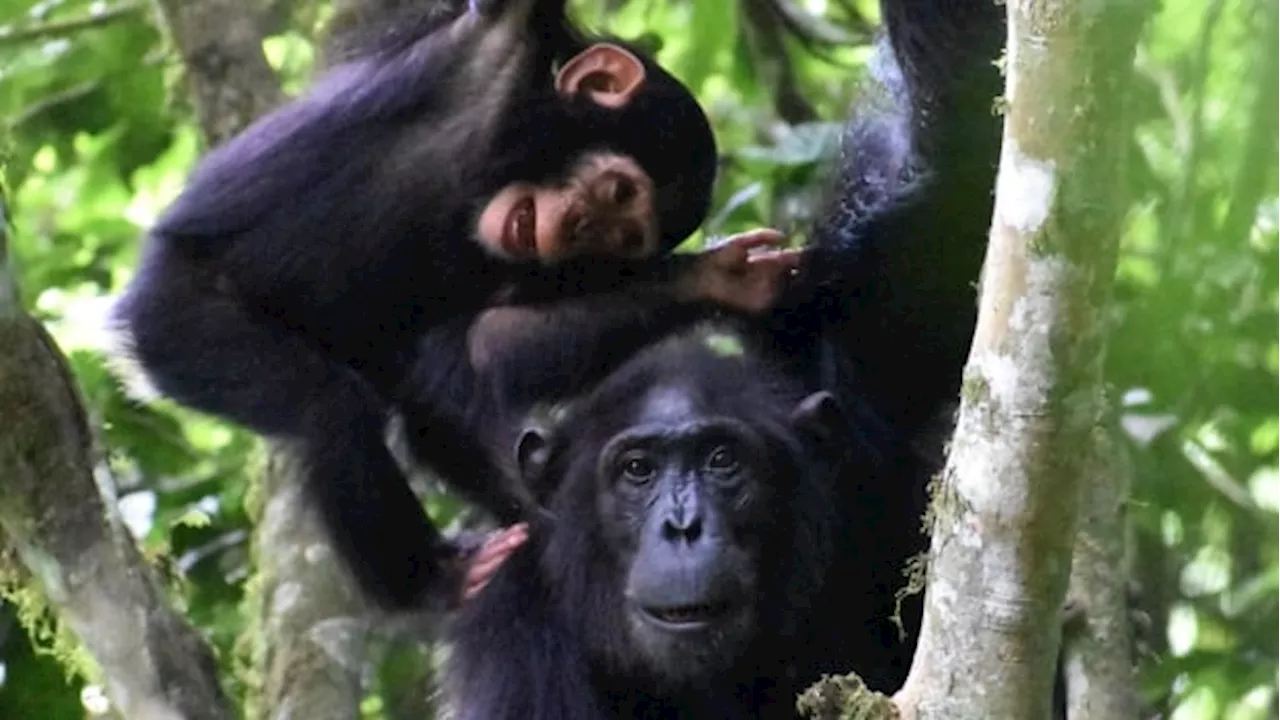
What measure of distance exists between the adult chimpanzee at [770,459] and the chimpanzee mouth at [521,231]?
122 millimetres

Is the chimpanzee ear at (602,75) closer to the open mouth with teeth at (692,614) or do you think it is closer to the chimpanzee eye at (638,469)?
the chimpanzee eye at (638,469)

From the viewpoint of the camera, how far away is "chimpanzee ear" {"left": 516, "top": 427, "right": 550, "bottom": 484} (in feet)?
12.1

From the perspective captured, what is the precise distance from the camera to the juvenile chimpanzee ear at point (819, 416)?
3.62 meters

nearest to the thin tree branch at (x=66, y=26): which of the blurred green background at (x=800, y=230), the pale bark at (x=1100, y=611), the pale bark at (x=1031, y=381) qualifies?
the blurred green background at (x=800, y=230)

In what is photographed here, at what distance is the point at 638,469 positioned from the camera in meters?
3.55

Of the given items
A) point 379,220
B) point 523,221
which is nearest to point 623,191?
point 523,221

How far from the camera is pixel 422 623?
13.5ft

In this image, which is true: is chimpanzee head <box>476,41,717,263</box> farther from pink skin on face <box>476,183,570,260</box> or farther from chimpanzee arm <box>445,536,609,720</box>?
chimpanzee arm <box>445,536,609,720</box>

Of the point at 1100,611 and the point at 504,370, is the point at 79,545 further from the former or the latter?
the point at 1100,611

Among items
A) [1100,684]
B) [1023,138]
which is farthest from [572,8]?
[1023,138]

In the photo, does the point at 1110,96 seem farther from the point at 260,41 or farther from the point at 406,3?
A: the point at 260,41

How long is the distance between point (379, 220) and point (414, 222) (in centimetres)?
7

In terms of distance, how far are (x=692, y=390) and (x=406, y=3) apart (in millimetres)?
1362

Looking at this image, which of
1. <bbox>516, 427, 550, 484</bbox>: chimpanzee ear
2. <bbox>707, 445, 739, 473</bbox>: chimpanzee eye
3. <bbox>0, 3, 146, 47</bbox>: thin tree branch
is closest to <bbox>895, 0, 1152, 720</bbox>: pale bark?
<bbox>707, 445, 739, 473</bbox>: chimpanzee eye
